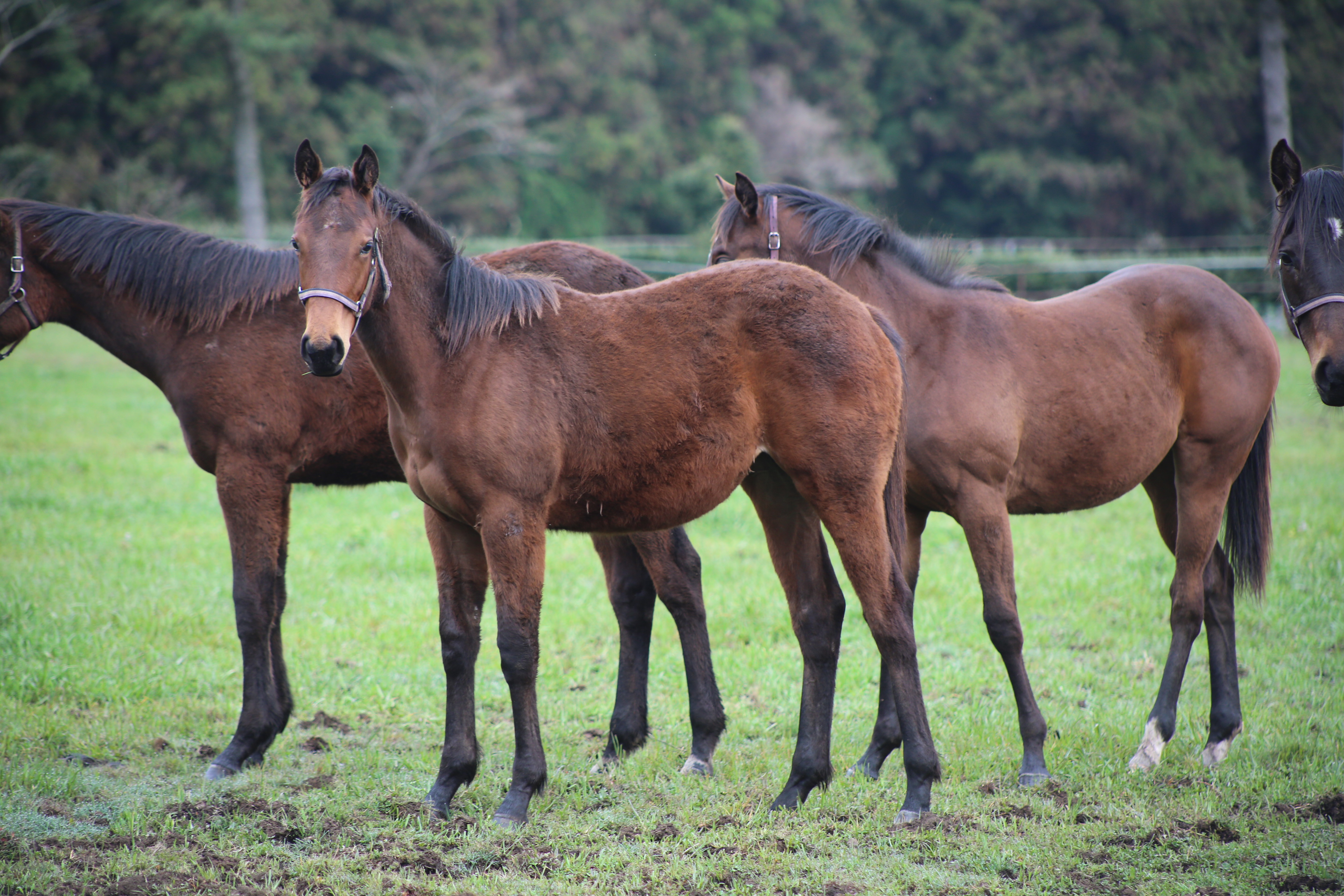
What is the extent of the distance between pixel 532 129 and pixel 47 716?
37488 millimetres

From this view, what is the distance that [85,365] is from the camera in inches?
708

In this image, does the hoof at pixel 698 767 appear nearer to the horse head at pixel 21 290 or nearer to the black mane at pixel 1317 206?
the black mane at pixel 1317 206

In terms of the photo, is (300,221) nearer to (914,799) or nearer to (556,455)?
(556,455)

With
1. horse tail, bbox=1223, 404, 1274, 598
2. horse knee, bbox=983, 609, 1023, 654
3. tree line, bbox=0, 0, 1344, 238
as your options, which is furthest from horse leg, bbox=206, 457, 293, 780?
tree line, bbox=0, 0, 1344, 238

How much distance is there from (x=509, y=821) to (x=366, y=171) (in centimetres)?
240

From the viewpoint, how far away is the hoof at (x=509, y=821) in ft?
12.2

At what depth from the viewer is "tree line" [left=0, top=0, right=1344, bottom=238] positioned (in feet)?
102

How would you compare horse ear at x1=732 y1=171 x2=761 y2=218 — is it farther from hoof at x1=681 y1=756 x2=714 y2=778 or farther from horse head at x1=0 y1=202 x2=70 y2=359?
horse head at x1=0 y1=202 x2=70 y2=359

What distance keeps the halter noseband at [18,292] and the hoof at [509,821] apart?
289 centimetres

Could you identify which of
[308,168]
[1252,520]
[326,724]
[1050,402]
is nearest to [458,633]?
[326,724]

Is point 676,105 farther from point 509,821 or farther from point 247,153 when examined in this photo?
point 509,821

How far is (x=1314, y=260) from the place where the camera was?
4055mm

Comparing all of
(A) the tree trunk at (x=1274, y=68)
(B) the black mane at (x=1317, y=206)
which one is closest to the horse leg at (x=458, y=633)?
(B) the black mane at (x=1317, y=206)

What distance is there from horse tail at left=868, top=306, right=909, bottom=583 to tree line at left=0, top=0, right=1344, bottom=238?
96.3 ft
